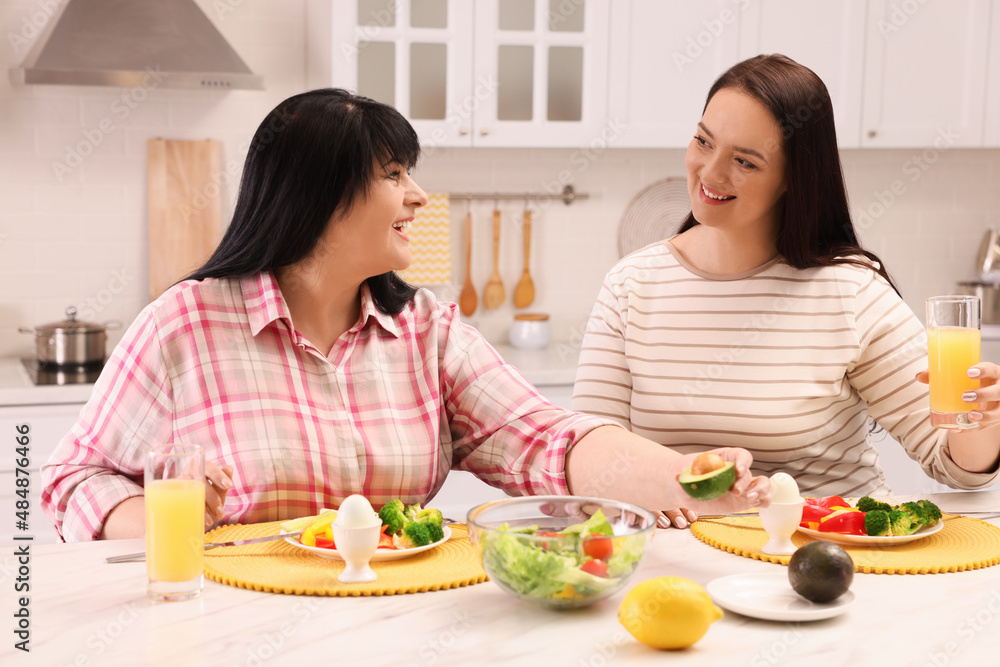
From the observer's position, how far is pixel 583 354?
200 centimetres

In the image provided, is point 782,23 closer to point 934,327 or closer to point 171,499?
point 934,327

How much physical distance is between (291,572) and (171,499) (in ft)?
0.61

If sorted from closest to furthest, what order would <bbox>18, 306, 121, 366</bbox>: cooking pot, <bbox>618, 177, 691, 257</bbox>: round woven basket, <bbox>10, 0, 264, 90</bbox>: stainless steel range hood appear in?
<bbox>10, 0, 264, 90</bbox>: stainless steel range hood, <bbox>18, 306, 121, 366</bbox>: cooking pot, <bbox>618, 177, 691, 257</bbox>: round woven basket

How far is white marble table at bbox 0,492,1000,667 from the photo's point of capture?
3.46 ft

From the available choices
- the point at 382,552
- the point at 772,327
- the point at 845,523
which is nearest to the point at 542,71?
the point at 772,327

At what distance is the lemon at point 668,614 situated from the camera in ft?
3.47

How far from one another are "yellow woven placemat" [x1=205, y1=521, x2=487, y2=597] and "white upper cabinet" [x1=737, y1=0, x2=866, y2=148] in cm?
260

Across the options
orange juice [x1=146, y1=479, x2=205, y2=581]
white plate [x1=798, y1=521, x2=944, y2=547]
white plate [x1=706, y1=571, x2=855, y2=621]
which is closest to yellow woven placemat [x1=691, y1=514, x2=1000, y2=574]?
white plate [x1=798, y1=521, x2=944, y2=547]

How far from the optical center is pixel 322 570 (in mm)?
1299

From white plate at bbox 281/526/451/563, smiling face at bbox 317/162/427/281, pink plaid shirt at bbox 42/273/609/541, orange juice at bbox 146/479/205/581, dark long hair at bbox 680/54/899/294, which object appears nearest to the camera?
orange juice at bbox 146/479/205/581

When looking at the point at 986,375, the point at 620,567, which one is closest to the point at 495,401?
the point at 620,567

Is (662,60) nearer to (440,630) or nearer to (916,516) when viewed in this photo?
(916,516)

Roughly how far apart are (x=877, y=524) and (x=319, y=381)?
884 mm

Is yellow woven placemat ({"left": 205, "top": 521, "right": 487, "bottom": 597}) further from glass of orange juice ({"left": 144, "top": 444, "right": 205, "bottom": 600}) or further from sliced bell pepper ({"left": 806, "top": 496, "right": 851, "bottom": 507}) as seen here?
sliced bell pepper ({"left": 806, "top": 496, "right": 851, "bottom": 507})
